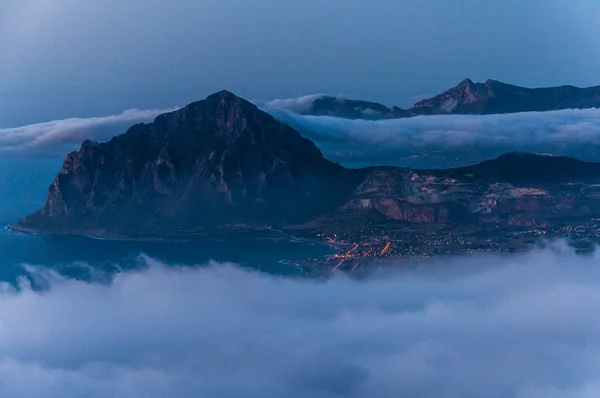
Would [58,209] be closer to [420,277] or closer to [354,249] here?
[354,249]

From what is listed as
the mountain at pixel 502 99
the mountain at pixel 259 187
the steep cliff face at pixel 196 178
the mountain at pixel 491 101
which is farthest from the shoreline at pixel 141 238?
the mountain at pixel 502 99

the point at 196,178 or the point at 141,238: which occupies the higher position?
the point at 196,178

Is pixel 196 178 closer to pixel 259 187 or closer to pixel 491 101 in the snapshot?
pixel 259 187

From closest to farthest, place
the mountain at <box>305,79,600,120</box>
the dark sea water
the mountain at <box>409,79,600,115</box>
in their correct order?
the dark sea water
the mountain at <box>305,79,600,120</box>
the mountain at <box>409,79,600,115</box>

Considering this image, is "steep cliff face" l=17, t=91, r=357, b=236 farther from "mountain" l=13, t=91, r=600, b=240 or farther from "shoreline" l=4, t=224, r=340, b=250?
"shoreline" l=4, t=224, r=340, b=250

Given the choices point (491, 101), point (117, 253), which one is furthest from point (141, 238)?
point (491, 101)

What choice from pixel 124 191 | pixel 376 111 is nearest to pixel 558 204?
pixel 376 111

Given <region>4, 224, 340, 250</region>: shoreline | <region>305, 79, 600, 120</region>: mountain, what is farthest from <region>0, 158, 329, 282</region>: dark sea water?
<region>305, 79, 600, 120</region>: mountain
